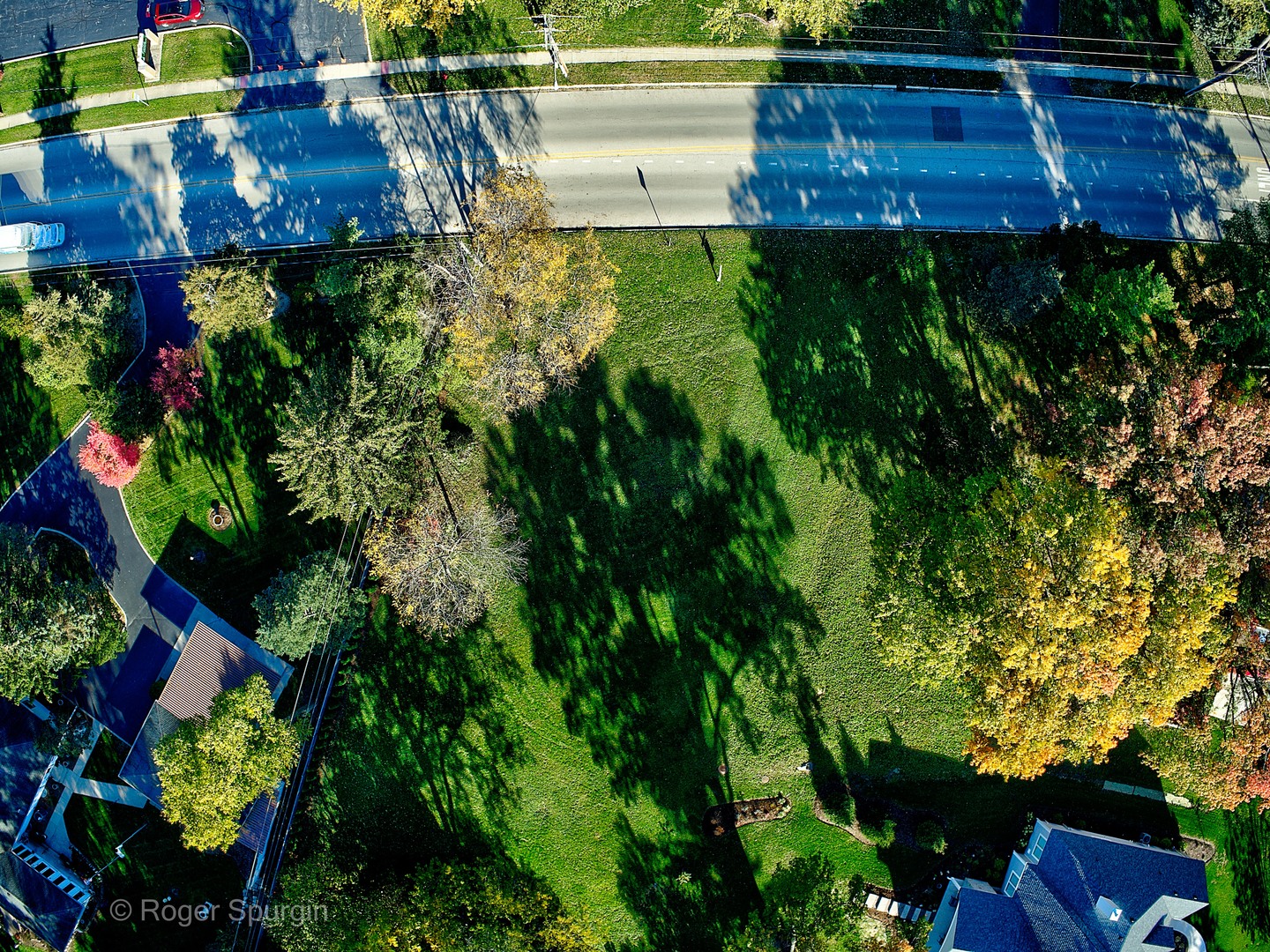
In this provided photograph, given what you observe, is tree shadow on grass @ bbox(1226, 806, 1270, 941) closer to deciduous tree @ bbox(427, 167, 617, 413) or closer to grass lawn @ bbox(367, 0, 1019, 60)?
deciduous tree @ bbox(427, 167, 617, 413)

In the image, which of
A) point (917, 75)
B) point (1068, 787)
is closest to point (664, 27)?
point (917, 75)

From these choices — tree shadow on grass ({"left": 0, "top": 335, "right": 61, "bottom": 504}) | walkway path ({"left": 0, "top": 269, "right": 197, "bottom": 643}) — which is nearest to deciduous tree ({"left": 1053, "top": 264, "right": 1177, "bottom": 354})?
walkway path ({"left": 0, "top": 269, "right": 197, "bottom": 643})

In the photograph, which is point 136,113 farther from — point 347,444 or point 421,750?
point 421,750

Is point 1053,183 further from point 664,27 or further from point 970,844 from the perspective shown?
point 970,844

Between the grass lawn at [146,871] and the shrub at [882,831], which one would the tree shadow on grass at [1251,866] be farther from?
the grass lawn at [146,871]

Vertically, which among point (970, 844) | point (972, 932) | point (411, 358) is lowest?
point (972, 932)

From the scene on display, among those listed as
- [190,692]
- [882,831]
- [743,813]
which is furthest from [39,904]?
[882,831]
